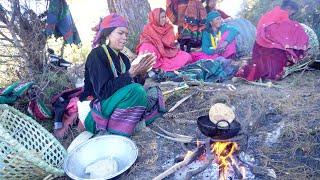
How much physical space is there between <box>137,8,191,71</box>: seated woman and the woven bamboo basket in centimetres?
271

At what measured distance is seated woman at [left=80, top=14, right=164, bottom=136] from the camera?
12.1 feet

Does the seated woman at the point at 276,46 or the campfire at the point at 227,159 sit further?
the seated woman at the point at 276,46

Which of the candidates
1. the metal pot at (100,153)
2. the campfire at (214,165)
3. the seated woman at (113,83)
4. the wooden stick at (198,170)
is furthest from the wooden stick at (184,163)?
the seated woman at (113,83)

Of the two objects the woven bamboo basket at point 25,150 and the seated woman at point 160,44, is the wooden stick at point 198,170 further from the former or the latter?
the seated woman at point 160,44

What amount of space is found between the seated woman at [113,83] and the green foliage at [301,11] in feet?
13.7

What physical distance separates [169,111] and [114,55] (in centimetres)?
108

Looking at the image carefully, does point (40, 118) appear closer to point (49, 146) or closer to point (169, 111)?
point (49, 146)

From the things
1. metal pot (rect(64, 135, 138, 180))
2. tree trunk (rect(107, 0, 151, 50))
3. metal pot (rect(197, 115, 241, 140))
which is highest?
tree trunk (rect(107, 0, 151, 50))

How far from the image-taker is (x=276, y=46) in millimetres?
5402

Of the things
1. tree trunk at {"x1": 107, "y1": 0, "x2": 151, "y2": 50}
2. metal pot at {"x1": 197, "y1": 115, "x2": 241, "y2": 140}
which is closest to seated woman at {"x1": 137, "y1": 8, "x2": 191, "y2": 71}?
tree trunk at {"x1": 107, "y1": 0, "x2": 151, "y2": 50}

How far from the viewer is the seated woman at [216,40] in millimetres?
6336

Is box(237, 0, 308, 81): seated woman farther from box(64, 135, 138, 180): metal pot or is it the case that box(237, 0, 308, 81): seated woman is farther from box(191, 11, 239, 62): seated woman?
box(64, 135, 138, 180): metal pot

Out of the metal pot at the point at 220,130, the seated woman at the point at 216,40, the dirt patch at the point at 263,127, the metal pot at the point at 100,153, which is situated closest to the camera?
the metal pot at the point at 220,130

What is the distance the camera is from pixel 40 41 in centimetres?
462
